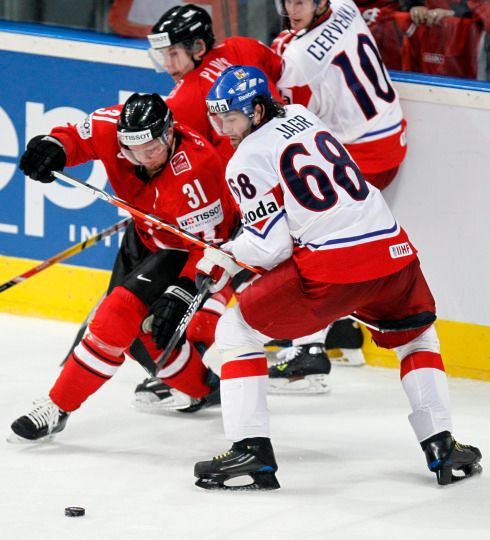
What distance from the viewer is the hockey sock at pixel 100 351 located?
14.3ft

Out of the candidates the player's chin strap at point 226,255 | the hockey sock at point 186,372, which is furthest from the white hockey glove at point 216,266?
the hockey sock at point 186,372

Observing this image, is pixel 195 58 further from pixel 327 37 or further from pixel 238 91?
pixel 238 91

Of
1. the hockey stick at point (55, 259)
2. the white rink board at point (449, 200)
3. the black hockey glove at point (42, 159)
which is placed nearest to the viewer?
the black hockey glove at point (42, 159)

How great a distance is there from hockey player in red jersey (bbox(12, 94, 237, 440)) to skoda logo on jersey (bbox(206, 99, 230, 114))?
0.38 meters

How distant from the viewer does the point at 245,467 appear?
3918 millimetres

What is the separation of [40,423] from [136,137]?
92 cm

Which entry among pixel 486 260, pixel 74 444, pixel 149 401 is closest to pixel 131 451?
pixel 74 444

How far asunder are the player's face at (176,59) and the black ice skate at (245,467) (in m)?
1.67

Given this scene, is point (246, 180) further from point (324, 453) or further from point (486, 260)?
point (486, 260)

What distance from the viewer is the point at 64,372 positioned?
14.4 ft

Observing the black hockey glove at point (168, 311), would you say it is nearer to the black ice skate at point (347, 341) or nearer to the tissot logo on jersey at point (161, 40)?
the tissot logo on jersey at point (161, 40)

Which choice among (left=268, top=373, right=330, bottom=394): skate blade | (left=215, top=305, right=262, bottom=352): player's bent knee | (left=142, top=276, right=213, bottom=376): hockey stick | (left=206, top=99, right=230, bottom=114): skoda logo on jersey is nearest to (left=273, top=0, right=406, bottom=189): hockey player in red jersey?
(left=268, top=373, right=330, bottom=394): skate blade

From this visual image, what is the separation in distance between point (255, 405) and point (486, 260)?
1.52 m

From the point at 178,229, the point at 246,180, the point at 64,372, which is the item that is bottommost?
the point at 64,372
